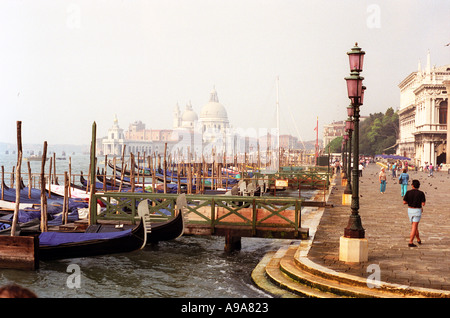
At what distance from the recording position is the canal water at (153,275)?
31.6ft

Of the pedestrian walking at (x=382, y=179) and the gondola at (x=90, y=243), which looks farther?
the pedestrian walking at (x=382, y=179)

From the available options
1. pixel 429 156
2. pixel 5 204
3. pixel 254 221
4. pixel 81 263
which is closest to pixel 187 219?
pixel 254 221

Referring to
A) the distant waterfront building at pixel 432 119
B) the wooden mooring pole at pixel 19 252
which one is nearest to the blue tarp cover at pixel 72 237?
the wooden mooring pole at pixel 19 252

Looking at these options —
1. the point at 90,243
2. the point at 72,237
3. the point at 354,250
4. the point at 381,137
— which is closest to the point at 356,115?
the point at 354,250

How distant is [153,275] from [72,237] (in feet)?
7.10

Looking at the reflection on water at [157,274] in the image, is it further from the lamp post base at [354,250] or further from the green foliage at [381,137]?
the green foliage at [381,137]

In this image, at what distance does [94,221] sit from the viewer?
13.5m

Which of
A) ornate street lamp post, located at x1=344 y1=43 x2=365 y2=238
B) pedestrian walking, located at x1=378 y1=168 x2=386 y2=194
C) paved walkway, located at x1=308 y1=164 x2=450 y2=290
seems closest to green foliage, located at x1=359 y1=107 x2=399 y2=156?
pedestrian walking, located at x1=378 y1=168 x2=386 y2=194

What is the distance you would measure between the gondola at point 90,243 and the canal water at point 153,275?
32 centimetres

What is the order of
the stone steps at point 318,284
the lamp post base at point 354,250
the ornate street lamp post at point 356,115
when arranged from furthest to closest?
1. the ornate street lamp post at point 356,115
2. the lamp post base at point 354,250
3. the stone steps at point 318,284

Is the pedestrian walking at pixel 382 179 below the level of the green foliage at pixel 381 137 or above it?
below

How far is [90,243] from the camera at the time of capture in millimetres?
11641

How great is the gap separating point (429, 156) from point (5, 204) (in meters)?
56.5
